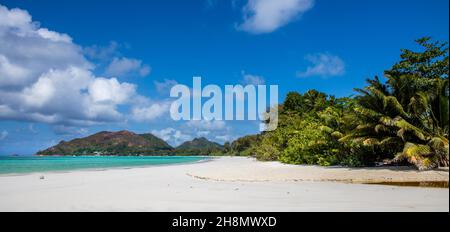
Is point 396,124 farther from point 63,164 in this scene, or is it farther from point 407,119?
point 63,164

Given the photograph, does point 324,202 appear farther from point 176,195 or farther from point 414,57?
point 414,57

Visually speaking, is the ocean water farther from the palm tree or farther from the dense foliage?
the palm tree

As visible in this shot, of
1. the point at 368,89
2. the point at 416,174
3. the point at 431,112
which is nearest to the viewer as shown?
the point at 416,174

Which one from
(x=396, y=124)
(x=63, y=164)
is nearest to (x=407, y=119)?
(x=396, y=124)

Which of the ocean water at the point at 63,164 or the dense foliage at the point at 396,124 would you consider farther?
the ocean water at the point at 63,164

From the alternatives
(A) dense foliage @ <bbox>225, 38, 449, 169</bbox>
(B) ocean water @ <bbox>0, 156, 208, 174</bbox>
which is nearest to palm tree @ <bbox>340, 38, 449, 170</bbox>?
(A) dense foliage @ <bbox>225, 38, 449, 169</bbox>

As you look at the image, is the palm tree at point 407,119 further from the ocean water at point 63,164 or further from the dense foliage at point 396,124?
the ocean water at point 63,164

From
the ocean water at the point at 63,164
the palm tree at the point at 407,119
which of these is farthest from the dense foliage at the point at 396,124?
the ocean water at the point at 63,164
